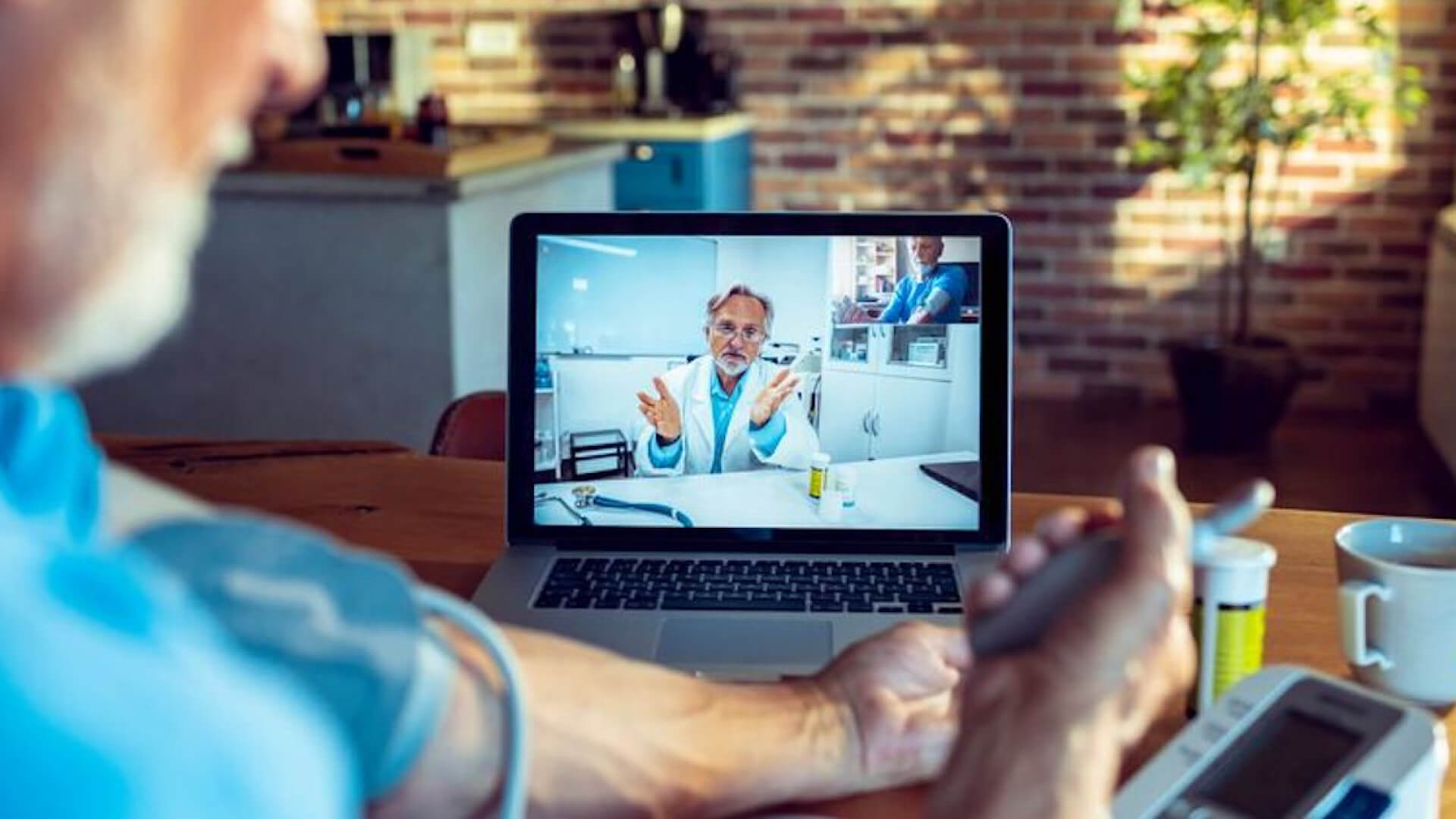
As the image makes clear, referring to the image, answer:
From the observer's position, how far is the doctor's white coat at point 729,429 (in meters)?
1.41

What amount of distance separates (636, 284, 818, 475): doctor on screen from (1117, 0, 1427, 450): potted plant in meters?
3.37

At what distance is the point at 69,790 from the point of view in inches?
17.1

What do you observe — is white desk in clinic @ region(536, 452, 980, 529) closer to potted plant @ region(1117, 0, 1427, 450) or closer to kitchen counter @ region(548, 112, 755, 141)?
potted plant @ region(1117, 0, 1427, 450)

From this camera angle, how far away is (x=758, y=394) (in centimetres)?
141

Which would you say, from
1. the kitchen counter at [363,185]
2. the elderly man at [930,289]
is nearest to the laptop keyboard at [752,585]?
the elderly man at [930,289]

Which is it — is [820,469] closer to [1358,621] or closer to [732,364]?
[732,364]

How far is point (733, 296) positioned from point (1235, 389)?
11.2 feet

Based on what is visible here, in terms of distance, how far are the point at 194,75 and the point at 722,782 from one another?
62cm

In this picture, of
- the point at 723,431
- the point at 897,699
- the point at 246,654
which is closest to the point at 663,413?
the point at 723,431

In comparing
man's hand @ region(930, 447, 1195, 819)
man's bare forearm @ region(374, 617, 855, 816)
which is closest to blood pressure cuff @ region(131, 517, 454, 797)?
man's bare forearm @ region(374, 617, 855, 816)

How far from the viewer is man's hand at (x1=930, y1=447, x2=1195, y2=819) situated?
76 centimetres

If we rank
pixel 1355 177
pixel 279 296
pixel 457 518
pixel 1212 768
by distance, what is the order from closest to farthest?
pixel 1212 768, pixel 457 518, pixel 279 296, pixel 1355 177

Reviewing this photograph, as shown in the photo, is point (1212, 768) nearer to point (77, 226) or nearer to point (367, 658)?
point (367, 658)

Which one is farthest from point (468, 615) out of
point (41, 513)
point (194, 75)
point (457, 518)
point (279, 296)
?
point (279, 296)
